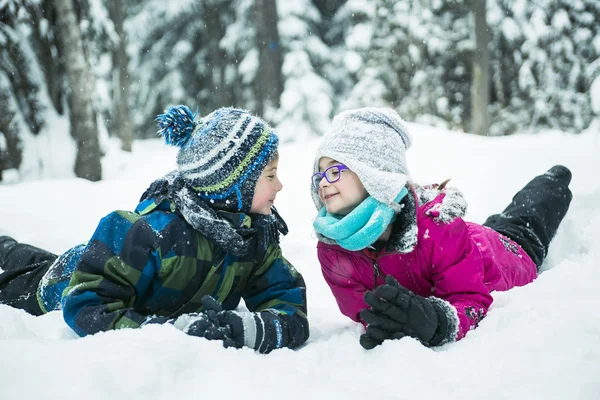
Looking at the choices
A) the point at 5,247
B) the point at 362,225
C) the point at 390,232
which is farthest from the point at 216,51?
the point at 362,225

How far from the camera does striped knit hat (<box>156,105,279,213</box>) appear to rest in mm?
2092

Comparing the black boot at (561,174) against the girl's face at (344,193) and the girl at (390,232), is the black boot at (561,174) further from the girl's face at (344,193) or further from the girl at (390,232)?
the girl's face at (344,193)

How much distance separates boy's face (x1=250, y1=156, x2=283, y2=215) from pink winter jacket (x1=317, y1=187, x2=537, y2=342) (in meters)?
0.37

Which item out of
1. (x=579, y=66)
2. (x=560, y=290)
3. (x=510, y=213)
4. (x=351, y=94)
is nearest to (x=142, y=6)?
(x=351, y=94)

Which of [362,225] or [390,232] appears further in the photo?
[390,232]

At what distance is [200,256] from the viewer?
6.84ft

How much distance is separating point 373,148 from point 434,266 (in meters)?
0.57

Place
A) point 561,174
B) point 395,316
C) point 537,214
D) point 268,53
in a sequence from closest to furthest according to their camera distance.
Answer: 1. point 395,316
2. point 537,214
3. point 561,174
4. point 268,53

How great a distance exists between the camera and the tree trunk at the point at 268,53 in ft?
32.4

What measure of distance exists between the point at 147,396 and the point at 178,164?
1188 mm

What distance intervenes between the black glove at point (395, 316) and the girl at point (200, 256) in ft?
1.25

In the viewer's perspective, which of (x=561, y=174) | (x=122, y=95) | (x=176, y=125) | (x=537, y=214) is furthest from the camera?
(x=122, y=95)

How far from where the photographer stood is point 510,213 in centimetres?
340

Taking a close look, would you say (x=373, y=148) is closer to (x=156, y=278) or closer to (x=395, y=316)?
(x=395, y=316)
